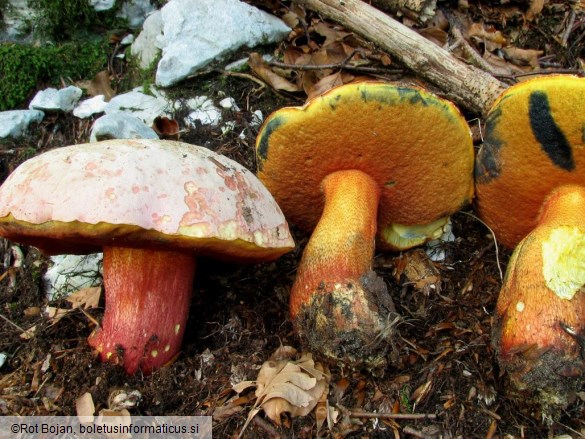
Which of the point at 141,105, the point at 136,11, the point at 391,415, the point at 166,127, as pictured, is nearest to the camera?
the point at 391,415

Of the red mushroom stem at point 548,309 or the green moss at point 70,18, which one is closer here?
the red mushroom stem at point 548,309

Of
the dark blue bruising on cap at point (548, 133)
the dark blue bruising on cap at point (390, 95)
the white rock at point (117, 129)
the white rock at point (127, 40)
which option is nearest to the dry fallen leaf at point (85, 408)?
the white rock at point (117, 129)

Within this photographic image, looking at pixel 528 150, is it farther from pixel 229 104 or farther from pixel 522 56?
pixel 229 104

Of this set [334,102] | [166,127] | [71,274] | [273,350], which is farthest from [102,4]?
[273,350]

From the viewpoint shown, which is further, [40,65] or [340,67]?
[40,65]

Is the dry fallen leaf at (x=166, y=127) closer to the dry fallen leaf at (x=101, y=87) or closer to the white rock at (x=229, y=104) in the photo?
the white rock at (x=229, y=104)

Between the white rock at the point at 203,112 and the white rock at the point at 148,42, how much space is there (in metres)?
0.46

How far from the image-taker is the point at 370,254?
1.94 meters

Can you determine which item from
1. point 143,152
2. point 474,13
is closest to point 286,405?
point 143,152

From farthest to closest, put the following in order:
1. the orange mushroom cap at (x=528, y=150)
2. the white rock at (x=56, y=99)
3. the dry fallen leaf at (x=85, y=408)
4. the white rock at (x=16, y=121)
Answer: the white rock at (x=56, y=99)
the white rock at (x=16, y=121)
the orange mushroom cap at (x=528, y=150)
the dry fallen leaf at (x=85, y=408)

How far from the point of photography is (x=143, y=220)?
4.57ft

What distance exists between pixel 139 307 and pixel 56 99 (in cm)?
172

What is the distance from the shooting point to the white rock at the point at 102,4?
3131mm

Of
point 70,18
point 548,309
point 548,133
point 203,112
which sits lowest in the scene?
point 203,112
